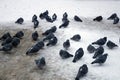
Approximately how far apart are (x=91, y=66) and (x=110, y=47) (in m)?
1.09

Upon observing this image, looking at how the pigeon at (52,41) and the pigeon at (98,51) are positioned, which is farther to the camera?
the pigeon at (52,41)

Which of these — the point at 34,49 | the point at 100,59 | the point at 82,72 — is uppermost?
the point at 34,49

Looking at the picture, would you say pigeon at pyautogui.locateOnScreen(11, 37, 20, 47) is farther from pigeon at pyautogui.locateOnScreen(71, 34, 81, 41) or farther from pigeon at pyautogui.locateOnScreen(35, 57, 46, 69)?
pigeon at pyautogui.locateOnScreen(71, 34, 81, 41)

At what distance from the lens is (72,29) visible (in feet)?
A: 29.2

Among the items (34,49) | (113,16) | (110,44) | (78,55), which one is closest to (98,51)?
(78,55)

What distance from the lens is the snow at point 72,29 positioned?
642 centimetres

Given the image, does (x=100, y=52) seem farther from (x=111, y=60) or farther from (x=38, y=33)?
(x=38, y=33)

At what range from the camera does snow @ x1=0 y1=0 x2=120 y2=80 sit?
6.42 meters

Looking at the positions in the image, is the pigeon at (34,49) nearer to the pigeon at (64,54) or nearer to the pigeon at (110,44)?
the pigeon at (64,54)

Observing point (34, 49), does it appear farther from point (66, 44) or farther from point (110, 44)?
point (110, 44)

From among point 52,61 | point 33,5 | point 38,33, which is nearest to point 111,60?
point 52,61

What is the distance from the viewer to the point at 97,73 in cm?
636

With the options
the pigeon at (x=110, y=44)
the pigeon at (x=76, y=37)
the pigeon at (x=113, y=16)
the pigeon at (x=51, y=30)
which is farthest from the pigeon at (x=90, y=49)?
the pigeon at (x=113, y=16)

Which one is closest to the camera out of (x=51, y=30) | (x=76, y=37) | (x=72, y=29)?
(x=76, y=37)
